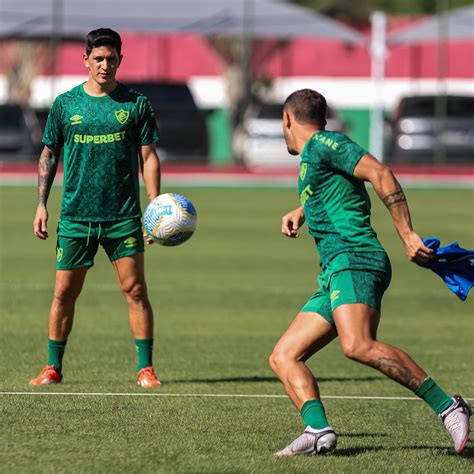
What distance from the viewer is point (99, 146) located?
921 cm

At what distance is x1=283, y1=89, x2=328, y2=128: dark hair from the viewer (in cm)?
731

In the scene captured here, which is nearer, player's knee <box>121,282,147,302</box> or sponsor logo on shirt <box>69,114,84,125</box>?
sponsor logo on shirt <box>69,114,84,125</box>

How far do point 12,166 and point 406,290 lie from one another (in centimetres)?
2040

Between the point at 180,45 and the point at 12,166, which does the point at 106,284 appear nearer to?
the point at 12,166

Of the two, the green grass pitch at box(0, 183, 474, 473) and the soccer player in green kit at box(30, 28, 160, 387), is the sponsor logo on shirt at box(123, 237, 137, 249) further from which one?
the green grass pitch at box(0, 183, 474, 473)

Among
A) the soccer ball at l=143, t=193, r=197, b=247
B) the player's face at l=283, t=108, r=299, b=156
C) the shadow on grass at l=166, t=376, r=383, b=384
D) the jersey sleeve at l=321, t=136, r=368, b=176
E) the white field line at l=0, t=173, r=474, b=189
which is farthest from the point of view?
the white field line at l=0, t=173, r=474, b=189

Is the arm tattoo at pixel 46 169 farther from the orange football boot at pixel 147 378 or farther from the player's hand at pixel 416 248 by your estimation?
the player's hand at pixel 416 248

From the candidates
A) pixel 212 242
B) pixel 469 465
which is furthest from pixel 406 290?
pixel 469 465

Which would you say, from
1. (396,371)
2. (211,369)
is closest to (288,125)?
(396,371)

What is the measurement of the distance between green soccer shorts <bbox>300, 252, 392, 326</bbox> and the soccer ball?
1.85m

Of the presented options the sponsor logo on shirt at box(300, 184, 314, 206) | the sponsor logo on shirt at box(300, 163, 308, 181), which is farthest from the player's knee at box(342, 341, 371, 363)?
the sponsor logo on shirt at box(300, 163, 308, 181)

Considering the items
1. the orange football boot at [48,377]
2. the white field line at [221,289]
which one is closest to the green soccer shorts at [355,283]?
the orange football boot at [48,377]

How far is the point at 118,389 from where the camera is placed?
30.7 ft

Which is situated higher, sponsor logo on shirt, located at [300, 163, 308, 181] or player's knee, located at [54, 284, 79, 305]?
sponsor logo on shirt, located at [300, 163, 308, 181]
